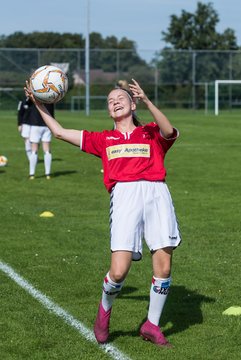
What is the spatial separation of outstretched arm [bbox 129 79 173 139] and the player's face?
15 cm

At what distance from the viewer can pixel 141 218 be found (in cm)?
655

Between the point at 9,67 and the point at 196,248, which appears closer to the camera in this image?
the point at 196,248

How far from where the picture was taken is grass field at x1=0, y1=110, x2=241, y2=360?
263 inches

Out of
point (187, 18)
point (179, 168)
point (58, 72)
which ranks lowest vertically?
point (179, 168)

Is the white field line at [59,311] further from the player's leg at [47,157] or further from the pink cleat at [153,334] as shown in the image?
the player's leg at [47,157]

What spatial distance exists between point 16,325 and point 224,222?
20.1 ft

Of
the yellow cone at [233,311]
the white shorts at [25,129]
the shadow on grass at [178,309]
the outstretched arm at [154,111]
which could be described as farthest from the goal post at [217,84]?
the outstretched arm at [154,111]

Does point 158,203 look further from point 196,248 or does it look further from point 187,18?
point 187,18

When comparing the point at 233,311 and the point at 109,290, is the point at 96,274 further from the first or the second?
the point at 109,290

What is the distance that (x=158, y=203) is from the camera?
6574mm

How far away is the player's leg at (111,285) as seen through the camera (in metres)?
6.48

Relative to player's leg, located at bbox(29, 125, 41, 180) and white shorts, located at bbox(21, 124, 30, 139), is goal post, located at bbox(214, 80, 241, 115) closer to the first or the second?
white shorts, located at bbox(21, 124, 30, 139)

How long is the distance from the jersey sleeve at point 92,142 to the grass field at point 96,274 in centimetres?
154

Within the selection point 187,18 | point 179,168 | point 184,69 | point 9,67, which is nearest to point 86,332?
point 179,168
